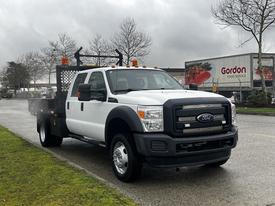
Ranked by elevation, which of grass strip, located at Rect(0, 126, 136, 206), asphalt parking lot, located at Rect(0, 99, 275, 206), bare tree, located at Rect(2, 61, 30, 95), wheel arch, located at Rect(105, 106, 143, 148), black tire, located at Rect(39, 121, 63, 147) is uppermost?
bare tree, located at Rect(2, 61, 30, 95)

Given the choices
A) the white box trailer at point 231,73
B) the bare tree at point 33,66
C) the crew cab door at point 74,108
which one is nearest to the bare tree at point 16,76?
the bare tree at point 33,66

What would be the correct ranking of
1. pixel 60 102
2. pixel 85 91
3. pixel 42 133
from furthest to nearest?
pixel 42 133, pixel 60 102, pixel 85 91

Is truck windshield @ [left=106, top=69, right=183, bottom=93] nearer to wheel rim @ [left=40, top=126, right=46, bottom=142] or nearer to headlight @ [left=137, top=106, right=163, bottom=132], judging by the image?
headlight @ [left=137, top=106, right=163, bottom=132]

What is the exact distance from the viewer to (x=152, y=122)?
22.8 ft

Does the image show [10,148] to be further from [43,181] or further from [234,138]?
[234,138]

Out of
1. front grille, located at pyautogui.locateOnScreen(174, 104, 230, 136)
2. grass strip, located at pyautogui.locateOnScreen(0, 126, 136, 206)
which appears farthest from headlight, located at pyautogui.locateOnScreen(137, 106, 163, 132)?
grass strip, located at pyautogui.locateOnScreen(0, 126, 136, 206)

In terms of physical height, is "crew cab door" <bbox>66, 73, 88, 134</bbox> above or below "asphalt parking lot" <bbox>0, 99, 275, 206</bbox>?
above

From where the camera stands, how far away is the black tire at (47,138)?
11.6 meters

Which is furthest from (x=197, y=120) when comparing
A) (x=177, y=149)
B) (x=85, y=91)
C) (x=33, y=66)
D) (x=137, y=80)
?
(x=33, y=66)

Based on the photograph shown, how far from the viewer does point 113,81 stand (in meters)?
8.45

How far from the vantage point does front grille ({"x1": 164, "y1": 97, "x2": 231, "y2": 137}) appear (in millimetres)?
6891

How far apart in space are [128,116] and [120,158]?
2.56 ft

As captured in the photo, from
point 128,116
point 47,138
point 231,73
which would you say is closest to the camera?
point 128,116

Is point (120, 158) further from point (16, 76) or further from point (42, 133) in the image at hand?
point (16, 76)
